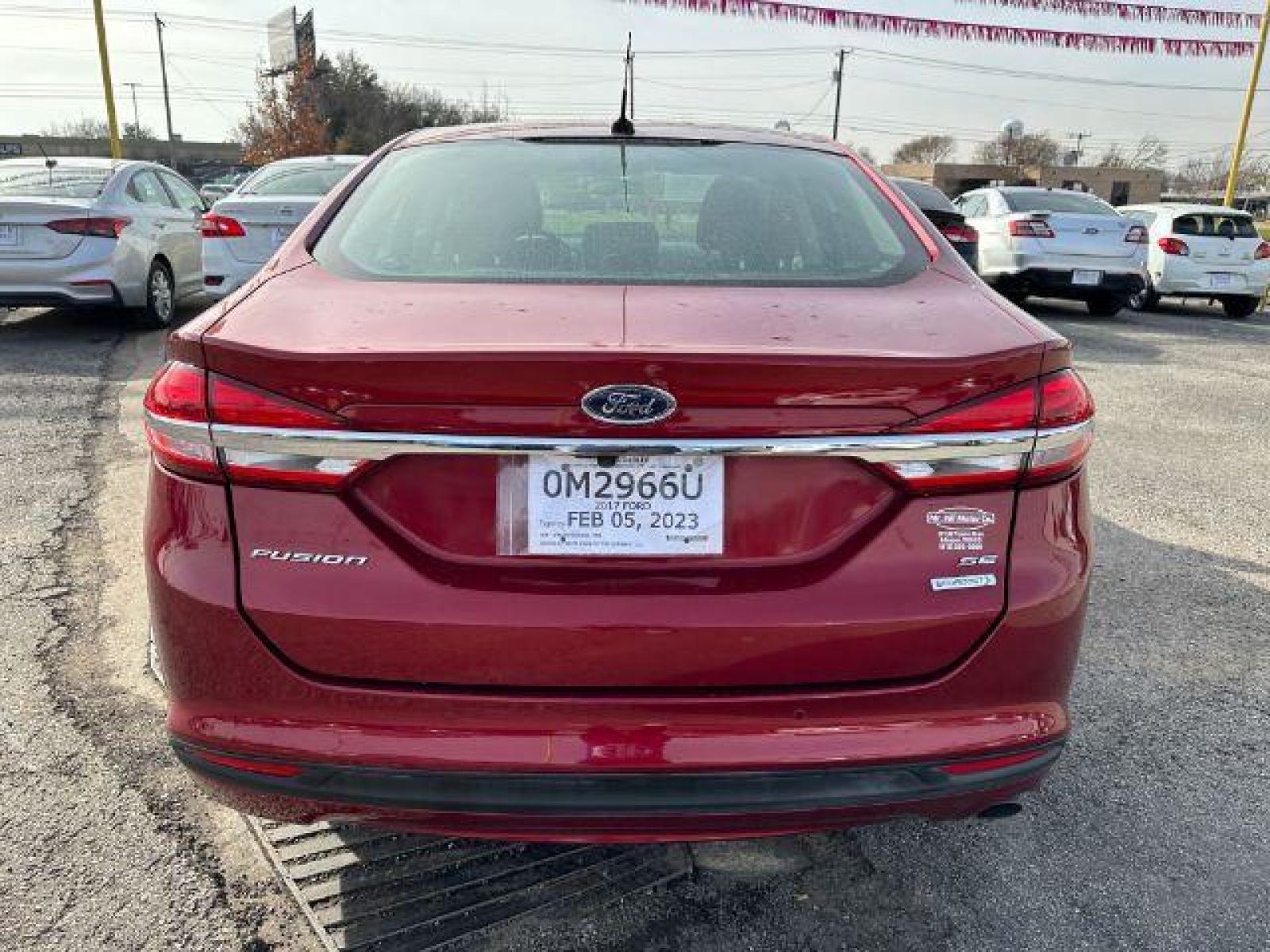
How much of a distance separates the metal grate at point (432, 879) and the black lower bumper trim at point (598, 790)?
20.6 inches

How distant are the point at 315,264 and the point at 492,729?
1052 mm

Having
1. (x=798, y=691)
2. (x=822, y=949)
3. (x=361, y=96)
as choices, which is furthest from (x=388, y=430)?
(x=361, y=96)

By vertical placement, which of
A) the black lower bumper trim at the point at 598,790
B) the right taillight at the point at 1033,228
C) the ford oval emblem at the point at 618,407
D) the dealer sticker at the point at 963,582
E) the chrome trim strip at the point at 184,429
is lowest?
the black lower bumper trim at the point at 598,790

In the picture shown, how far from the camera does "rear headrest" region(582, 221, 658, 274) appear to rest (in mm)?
2068

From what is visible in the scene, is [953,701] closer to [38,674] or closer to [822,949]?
[822,949]

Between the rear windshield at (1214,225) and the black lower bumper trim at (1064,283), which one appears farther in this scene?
the rear windshield at (1214,225)

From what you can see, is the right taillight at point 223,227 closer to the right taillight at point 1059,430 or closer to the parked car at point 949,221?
the parked car at point 949,221

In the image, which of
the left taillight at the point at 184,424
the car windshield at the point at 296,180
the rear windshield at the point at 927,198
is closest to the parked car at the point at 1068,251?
the rear windshield at the point at 927,198

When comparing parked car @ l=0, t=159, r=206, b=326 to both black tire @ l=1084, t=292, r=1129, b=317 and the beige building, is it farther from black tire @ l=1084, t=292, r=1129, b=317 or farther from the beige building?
the beige building

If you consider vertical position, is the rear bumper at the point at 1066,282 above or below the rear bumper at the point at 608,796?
below

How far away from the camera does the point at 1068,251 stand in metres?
11.2

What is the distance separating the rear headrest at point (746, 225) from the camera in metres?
2.19

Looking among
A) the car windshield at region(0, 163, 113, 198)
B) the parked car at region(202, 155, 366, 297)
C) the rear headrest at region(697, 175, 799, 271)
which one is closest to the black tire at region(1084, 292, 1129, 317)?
the parked car at region(202, 155, 366, 297)

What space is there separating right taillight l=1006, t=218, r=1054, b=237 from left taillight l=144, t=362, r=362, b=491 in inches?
436
